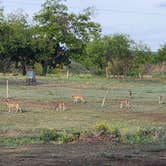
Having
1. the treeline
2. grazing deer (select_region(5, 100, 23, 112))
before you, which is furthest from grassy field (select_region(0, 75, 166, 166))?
the treeline

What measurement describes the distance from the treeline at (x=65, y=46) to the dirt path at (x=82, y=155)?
67.9m

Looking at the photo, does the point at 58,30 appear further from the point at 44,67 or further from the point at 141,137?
the point at 141,137

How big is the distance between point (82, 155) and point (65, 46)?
8162 centimetres

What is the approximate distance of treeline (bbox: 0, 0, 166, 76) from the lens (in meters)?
84.9

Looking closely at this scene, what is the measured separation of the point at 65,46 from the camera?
3713 inches

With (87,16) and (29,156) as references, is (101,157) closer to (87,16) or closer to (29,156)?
(29,156)

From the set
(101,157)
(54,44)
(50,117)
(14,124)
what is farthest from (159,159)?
(54,44)

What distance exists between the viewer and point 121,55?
8381 centimetres

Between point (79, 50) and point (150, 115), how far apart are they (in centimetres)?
6696

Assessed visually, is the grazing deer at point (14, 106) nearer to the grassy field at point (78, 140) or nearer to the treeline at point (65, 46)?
the grassy field at point (78, 140)

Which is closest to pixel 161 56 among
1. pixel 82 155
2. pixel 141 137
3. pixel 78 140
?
pixel 141 137

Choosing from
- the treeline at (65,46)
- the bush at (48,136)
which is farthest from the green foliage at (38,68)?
the bush at (48,136)

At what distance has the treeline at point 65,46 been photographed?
278 feet

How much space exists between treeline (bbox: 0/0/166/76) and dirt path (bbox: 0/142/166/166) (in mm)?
67896
